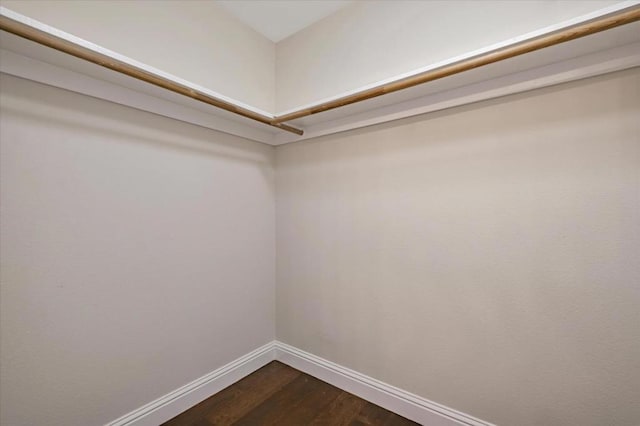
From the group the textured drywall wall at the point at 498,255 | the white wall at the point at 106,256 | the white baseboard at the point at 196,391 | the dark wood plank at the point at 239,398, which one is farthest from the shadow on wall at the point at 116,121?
the dark wood plank at the point at 239,398

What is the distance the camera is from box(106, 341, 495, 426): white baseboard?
142 centimetres

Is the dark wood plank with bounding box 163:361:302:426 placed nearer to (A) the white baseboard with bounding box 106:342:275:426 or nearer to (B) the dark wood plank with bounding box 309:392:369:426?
(A) the white baseboard with bounding box 106:342:275:426

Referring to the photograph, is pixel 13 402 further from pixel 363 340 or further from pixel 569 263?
pixel 569 263

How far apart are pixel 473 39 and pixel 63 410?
8.82ft

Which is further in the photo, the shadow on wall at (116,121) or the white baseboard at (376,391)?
the white baseboard at (376,391)

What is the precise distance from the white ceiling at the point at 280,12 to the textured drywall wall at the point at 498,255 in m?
0.91

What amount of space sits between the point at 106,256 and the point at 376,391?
1.74 m

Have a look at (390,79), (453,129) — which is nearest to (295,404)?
(453,129)

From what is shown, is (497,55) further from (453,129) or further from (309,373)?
(309,373)

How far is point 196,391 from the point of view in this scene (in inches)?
64.5

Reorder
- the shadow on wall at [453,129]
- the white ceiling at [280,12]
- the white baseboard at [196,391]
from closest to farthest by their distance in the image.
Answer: the shadow on wall at [453,129], the white baseboard at [196,391], the white ceiling at [280,12]

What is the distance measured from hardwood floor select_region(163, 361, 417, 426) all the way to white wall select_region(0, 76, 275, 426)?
0.71 ft

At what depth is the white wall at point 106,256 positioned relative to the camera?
110cm

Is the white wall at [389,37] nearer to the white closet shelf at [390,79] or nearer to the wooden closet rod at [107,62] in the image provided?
the white closet shelf at [390,79]
